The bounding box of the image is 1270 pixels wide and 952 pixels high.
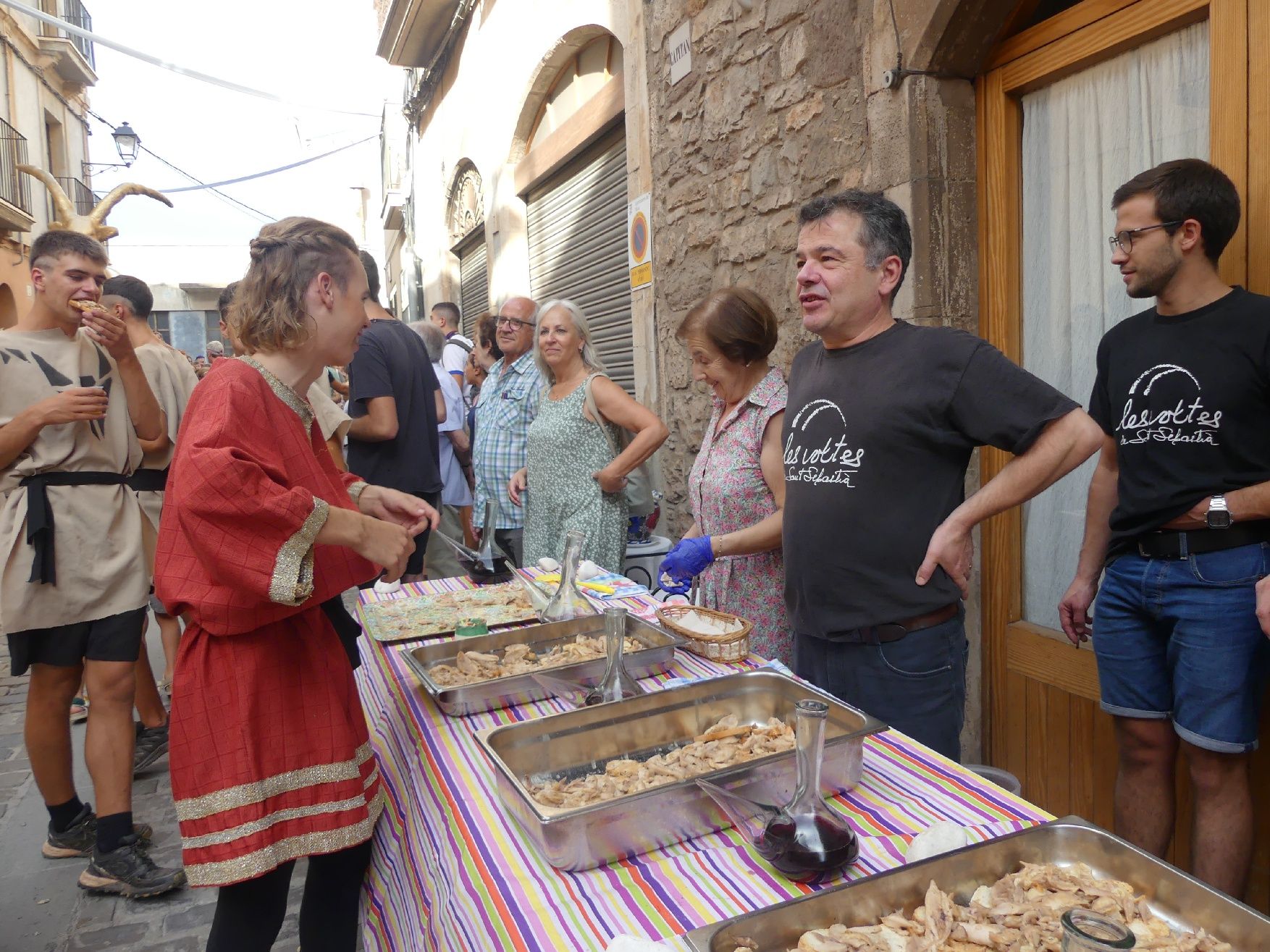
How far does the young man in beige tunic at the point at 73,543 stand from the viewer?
277cm

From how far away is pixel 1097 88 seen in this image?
104 inches

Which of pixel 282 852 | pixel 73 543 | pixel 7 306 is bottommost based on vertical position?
pixel 282 852

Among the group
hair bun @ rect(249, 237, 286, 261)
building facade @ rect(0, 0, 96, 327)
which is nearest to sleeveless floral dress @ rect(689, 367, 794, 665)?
hair bun @ rect(249, 237, 286, 261)

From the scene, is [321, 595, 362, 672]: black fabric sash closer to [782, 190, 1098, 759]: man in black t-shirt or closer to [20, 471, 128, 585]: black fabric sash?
[782, 190, 1098, 759]: man in black t-shirt

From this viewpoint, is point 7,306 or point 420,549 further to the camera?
point 7,306

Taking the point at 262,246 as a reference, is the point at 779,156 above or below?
above

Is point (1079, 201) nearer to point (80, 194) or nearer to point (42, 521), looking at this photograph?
point (42, 521)

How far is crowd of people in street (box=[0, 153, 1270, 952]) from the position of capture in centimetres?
164

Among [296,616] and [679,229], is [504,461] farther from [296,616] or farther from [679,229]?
[296,616]

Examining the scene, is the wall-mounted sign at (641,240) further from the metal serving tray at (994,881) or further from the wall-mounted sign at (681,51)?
the metal serving tray at (994,881)

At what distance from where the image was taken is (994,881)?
1110mm

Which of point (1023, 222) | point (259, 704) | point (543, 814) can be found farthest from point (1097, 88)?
point (259, 704)

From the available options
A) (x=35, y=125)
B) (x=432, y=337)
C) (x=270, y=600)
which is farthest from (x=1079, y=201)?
(x=35, y=125)

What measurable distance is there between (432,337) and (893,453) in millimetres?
5064
